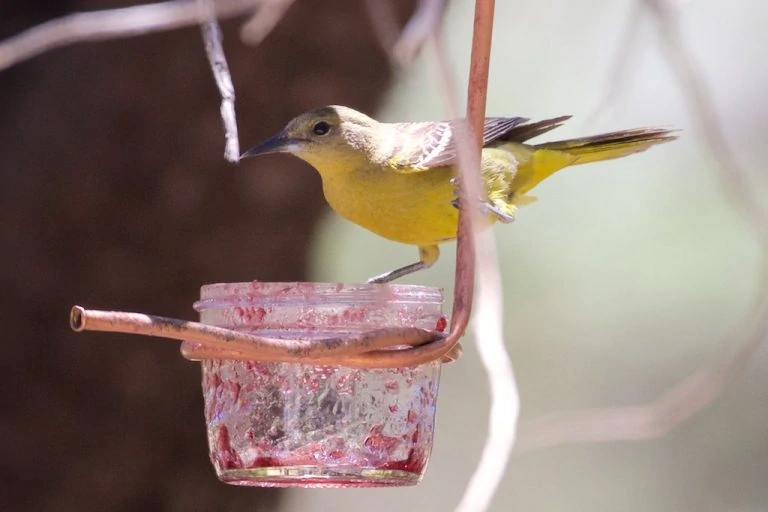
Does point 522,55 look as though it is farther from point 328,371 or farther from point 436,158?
point 328,371

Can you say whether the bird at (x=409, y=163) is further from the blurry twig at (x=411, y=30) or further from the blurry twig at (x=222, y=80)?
the blurry twig at (x=222, y=80)

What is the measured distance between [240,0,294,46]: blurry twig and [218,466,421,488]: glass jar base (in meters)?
→ 1.11

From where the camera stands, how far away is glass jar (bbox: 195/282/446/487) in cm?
207

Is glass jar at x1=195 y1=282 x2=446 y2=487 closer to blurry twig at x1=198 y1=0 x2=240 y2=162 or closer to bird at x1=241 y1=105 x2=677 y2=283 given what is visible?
blurry twig at x1=198 y1=0 x2=240 y2=162

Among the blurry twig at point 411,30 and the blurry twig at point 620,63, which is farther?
the blurry twig at point 620,63

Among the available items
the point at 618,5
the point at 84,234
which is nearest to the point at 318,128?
the point at 84,234

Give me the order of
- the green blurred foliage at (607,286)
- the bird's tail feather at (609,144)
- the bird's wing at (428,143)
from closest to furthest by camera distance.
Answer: the bird's wing at (428,143) < the bird's tail feather at (609,144) < the green blurred foliage at (607,286)

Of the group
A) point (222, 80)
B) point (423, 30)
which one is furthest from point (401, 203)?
point (222, 80)

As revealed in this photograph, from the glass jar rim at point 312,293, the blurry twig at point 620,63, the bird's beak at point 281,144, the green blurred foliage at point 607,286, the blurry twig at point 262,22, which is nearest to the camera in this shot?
the glass jar rim at point 312,293

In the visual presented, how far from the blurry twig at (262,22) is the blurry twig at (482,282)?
0.83 m

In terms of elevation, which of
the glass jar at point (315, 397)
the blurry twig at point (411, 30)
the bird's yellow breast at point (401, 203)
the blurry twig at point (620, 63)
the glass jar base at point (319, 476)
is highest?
the blurry twig at point (411, 30)

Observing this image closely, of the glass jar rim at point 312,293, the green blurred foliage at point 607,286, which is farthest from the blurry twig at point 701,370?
the green blurred foliage at point 607,286

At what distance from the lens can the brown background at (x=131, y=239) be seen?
13.6 feet

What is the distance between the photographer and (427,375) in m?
2.22
